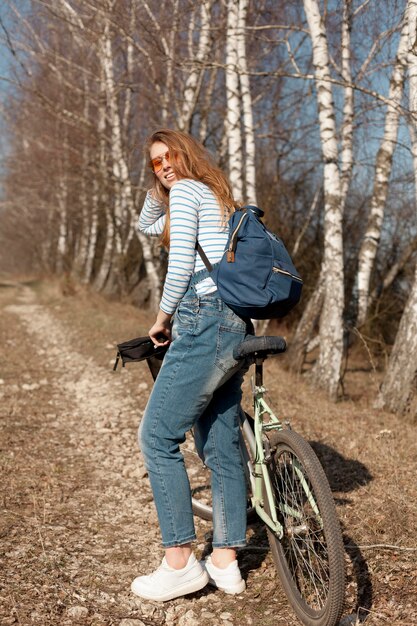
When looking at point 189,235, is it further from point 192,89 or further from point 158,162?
point 192,89

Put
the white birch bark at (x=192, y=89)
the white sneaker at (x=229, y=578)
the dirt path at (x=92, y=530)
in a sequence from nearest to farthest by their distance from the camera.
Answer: the dirt path at (x=92, y=530) < the white sneaker at (x=229, y=578) < the white birch bark at (x=192, y=89)

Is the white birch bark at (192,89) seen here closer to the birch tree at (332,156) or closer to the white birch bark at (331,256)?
the birch tree at (332,156)

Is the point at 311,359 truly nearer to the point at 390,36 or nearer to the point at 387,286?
the point at 387,286

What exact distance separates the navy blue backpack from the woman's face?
42cm

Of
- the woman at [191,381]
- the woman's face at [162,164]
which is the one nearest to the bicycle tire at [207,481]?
the woman at [191,381]

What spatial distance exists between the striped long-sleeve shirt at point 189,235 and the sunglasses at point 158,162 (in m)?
0.21

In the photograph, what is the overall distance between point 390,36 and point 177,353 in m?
5.49

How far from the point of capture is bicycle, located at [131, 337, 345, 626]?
2551 mm

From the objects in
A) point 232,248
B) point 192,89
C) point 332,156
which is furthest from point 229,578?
point 192,89

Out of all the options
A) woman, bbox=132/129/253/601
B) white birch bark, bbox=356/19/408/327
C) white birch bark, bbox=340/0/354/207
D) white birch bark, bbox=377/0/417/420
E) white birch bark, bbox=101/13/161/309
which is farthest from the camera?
white birch bark, bbox=101/13/161/309

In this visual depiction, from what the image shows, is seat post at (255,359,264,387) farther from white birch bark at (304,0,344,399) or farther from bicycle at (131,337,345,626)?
white birch bark at (304,0,344,399)

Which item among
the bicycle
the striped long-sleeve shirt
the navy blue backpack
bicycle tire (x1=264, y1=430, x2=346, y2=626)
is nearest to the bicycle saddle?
the bicycle

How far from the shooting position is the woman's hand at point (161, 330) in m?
3.01

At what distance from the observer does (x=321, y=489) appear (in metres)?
2.61
